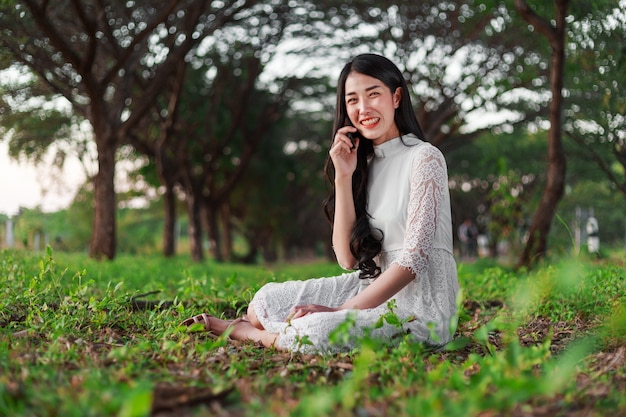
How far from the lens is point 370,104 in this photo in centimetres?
395

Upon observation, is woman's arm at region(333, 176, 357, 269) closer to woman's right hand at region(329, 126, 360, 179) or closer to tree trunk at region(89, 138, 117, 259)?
woman's right hand at region(329, 126, 360, 179)

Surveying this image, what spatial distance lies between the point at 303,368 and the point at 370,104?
1.61 meters

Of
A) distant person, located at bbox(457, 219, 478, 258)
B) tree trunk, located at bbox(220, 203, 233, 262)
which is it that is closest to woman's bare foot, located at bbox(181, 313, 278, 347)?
tree trunk, located at bbox(220, 203, 233, 262)

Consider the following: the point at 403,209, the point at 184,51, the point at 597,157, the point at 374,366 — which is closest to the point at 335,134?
the point at 403,209

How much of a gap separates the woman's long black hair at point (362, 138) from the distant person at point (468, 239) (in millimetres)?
22386

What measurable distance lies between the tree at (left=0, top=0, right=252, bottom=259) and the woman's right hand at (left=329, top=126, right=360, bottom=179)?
22.6ft

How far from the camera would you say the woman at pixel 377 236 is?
3.58m

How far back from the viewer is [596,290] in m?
4.75

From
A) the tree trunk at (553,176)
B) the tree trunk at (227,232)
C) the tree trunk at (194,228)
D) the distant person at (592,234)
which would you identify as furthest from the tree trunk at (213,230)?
the tree trunk at (553,176)

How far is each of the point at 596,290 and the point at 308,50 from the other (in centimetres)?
1360

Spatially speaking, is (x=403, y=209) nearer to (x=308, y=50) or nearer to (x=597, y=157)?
(x=597, y=157)

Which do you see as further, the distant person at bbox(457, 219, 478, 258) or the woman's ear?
the distant person at bbox(457, 219, 478, 258)

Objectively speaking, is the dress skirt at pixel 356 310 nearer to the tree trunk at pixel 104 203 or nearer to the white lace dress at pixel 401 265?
the white lace dress at pixel 401 265

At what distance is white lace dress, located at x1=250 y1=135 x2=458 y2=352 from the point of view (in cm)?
354
